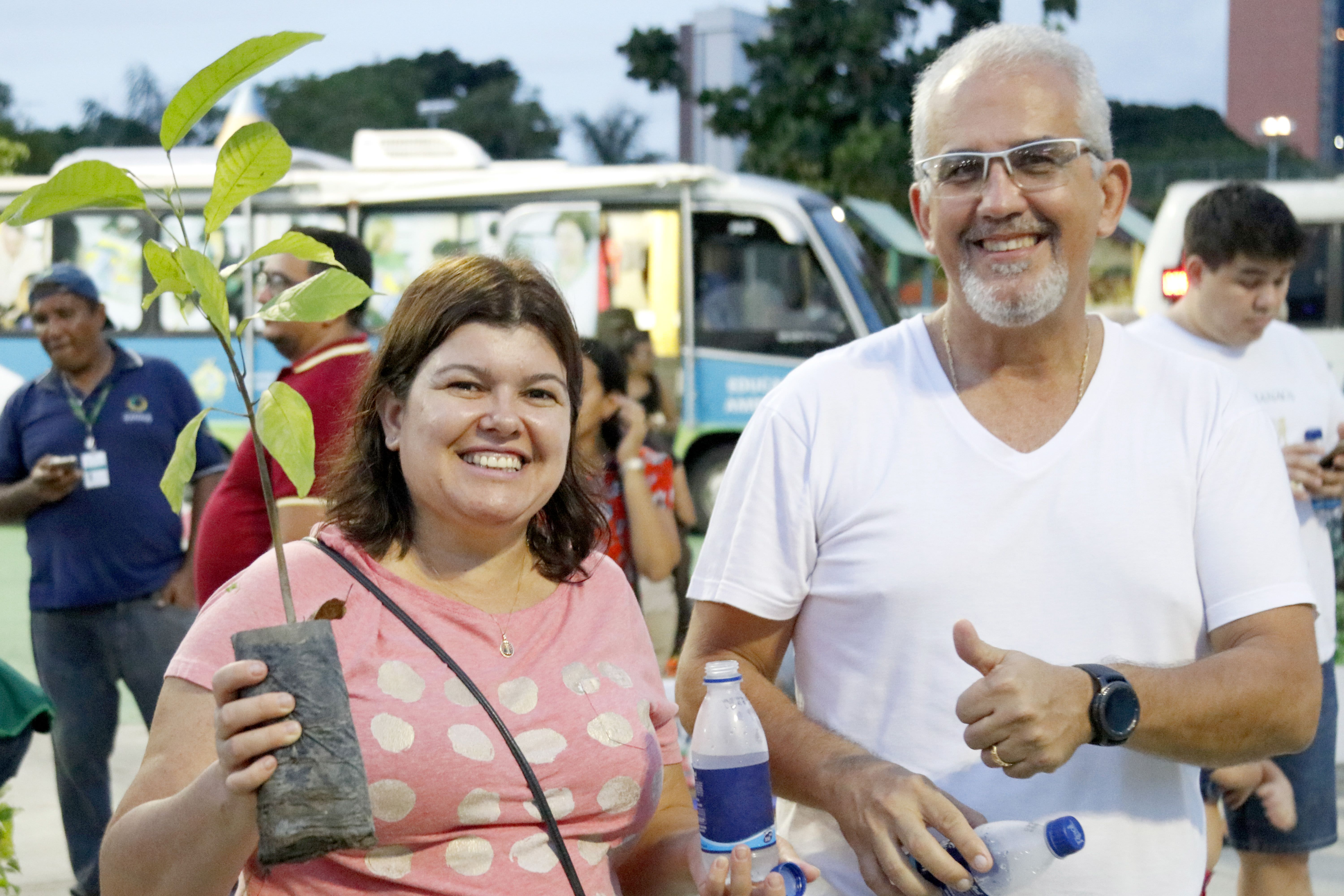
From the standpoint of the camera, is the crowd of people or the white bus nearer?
the crowd of people

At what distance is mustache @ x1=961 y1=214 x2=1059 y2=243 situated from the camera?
→ 2.10m

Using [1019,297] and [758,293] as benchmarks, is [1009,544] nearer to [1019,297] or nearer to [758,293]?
[1019,297]

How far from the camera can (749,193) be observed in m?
12.5

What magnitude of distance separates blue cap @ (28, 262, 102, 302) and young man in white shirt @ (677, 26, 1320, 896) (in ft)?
11.4

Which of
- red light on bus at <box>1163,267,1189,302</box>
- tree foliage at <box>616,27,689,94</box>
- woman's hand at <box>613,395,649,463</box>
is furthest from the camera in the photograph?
tree foliage at <box>616,27,689,94</box>

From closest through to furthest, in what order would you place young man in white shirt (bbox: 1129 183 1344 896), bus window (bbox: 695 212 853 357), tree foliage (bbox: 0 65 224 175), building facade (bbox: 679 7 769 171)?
1. young man in white shirt (bbox: 1129 183 1344 896)
2. bus window (bbox: 695 212 853 357)
3. tree foliage (bbox: 0 65 224 175)
4. building facade (bbox: 679 7 769 171)

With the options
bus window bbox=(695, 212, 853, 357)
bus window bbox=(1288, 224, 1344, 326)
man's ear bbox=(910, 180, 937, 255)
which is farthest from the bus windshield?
man's ear bbox=(910, 180, 937, 255)

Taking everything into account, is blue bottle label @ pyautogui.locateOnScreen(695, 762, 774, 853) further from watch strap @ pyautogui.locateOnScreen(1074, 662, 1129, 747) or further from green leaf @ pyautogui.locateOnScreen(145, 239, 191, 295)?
green leaf @ pyautogui.locateOnScreen(145, 239, 191, 295)

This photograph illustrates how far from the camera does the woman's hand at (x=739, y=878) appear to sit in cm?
176

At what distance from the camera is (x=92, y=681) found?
4547 mm

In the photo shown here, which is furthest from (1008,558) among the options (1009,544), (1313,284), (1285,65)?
(1285,65)

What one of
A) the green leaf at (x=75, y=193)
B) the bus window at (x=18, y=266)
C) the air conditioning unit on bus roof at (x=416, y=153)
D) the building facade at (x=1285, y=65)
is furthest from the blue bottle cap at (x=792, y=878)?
the building facade at (x=1285, y=65)

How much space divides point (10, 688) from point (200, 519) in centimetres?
126

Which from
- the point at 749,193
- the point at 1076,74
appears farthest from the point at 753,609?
the point at 749,193
